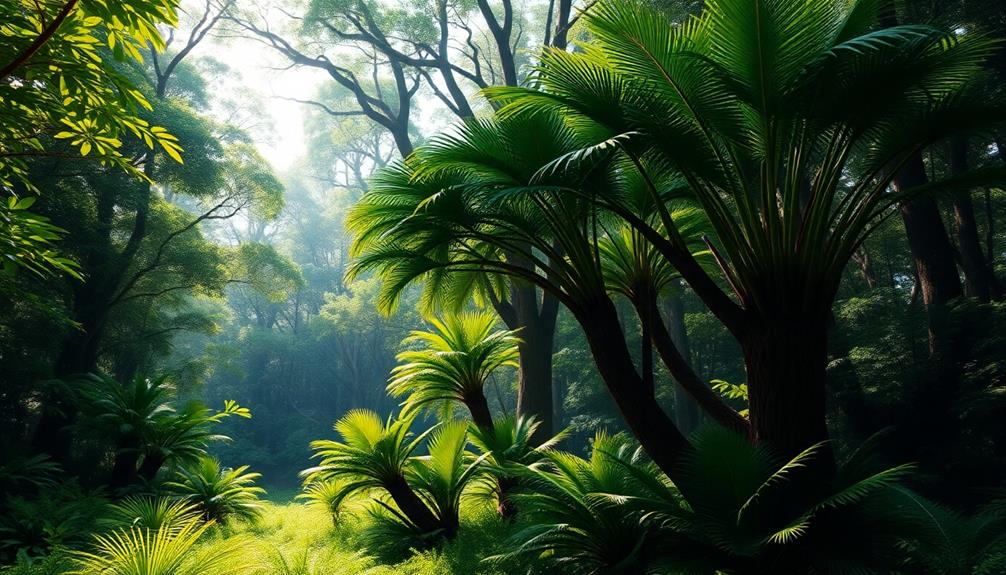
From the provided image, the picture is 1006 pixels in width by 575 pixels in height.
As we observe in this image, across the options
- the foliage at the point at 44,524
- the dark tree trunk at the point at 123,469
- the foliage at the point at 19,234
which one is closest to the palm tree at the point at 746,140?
the foliage at the point at 19,234

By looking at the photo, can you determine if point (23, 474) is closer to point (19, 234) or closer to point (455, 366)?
point (455, 366)

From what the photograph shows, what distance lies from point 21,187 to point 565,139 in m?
10.9

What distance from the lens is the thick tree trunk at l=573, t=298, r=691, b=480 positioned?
516 cm

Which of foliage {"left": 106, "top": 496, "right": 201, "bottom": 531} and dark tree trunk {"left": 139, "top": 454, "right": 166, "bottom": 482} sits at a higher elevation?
dark tree trunk {"left": 139, "top": 454, "right": 166, "bottom": 482}

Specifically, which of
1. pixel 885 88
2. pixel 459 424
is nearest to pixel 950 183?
pixel 885 88

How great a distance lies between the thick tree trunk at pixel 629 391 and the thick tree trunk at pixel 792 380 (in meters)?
0.78

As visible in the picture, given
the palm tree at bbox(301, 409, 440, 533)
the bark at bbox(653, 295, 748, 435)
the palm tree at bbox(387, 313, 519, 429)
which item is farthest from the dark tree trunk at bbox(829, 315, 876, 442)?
the palm tree at bbox(301, 409, 440, 533)

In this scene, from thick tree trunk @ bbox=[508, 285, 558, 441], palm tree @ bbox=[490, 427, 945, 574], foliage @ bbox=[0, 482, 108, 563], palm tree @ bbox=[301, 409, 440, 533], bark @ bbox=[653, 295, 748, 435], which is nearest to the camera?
palm tree @ bbox=[490, 427, 945, 574]

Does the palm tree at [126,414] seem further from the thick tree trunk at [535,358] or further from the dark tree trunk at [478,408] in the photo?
the thick tree trunk at [535,358]

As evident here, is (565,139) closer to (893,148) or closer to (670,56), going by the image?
(670,56)

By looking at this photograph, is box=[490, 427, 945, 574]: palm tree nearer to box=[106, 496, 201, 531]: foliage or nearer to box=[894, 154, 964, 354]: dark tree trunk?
box=[106, 496, 201, 531]: foliage

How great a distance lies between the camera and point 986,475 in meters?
7.99

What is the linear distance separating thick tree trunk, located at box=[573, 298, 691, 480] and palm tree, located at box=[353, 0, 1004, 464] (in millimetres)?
13

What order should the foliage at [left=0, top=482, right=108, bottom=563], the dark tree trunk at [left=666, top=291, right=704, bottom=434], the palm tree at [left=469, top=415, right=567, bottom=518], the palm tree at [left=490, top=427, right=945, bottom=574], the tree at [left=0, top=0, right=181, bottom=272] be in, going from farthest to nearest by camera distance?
the dark tree trunk at [left=666, top=291, right=704, bottom=434] → the palm tree at [left=469, top=415, right=567, bottom=518] → the foliage at [left=0, top=482, right=108, bottom=563] → the palm tree at [left=490, top=427, right=945, bottom=574] → the tree at [left=0, top=0, right=181, bottom=272]
